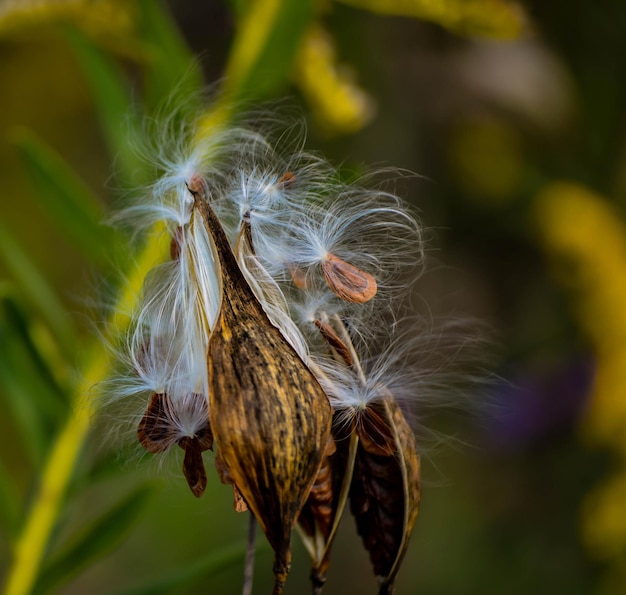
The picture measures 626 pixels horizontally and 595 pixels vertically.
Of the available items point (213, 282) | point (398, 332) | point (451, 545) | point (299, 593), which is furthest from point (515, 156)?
point (213, 282)

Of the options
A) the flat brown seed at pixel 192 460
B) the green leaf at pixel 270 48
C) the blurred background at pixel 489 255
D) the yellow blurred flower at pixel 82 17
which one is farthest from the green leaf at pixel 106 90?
the blurred background at pixel 489 255

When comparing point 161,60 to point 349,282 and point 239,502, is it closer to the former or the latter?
point 349,282

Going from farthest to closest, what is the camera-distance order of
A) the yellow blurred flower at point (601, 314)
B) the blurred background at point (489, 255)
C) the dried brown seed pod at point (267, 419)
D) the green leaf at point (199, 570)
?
the blurred background at point (489, 255) < the yellow blurred flower at point (601, 314) < the green leaf at point (199, 570) < the dried brown seed pod at point (267, 419)

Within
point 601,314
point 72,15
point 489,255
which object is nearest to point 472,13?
point 72,15

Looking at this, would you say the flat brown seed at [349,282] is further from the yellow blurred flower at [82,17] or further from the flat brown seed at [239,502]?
the yellow blurred flower at [82,17]

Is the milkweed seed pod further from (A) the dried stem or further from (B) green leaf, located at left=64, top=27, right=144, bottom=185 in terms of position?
(B) green leaf, located at left=64, top=27, right=144, bottom=185

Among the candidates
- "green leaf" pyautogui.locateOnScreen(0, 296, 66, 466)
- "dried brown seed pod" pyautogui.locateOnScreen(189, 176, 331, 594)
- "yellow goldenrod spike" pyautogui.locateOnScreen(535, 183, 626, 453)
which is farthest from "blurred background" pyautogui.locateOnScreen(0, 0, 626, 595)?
"dried brown seed pod" pyautogui.locateOnScreen(189, 176, 331, 594)
